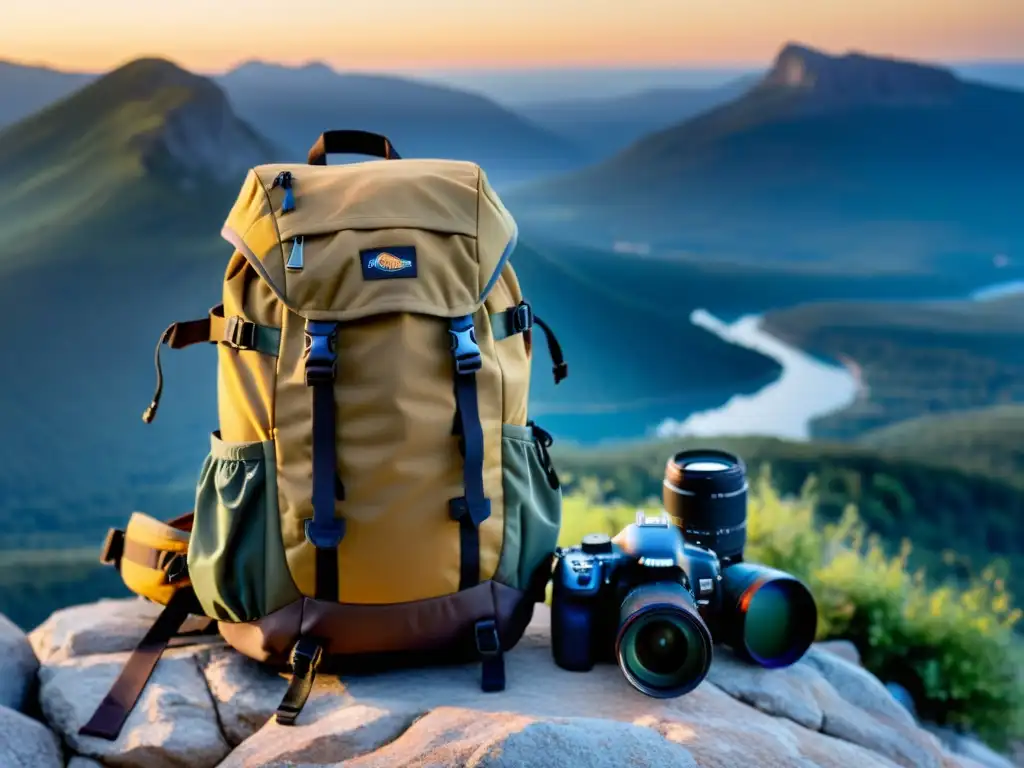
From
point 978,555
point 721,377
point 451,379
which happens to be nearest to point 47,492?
point 451,379

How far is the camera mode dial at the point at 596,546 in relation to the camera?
5.78ft

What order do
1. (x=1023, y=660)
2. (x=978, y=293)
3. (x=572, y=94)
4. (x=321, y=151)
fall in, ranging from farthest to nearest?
(x=978, y=293) → (x=572, y=94) → (x=1023, y=660) → (x=321, y=151)

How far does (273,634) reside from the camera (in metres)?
1.70

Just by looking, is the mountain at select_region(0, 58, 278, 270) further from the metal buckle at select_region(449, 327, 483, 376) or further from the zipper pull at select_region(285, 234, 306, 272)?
the metal buckle at select_region(449, 327, 483, 376)

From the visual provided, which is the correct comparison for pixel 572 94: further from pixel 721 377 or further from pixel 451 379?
pixel 451 379

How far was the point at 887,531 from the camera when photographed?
12.3 feet

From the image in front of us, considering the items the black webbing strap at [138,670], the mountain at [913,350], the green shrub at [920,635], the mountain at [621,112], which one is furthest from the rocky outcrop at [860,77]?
the black webbing strap at [138,670]

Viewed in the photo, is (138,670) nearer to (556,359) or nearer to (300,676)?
(300,676)

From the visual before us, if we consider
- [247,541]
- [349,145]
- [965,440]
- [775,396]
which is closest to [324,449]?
[247,541]

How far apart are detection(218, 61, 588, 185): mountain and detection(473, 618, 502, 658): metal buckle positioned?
2.28m

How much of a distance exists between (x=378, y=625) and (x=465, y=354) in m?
0.48

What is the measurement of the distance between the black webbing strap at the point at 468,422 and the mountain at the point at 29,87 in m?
2.55

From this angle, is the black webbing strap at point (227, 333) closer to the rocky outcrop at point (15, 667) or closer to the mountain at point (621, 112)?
the rocky outcrop at point (15, 667)

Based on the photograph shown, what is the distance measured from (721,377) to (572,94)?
1323mm
